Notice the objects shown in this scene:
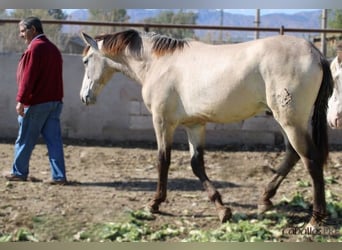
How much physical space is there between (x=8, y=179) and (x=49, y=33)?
19.2ft

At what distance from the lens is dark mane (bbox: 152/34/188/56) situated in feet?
17.5

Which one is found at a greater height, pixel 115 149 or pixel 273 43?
pixel 273 43

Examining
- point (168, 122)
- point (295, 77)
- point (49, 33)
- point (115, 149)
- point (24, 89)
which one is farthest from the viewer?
point (49, 33)

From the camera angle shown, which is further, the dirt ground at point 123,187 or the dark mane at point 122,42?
the dark mane at point 122,42

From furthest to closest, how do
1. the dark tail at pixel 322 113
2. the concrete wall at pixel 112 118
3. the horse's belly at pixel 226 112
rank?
the concrete wall at pixel 112 118, the horse's belly at pixel 226 112, the dark tail at pixel 322 113

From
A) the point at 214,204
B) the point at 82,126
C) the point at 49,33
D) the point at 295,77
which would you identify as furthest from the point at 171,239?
the point at 49,33

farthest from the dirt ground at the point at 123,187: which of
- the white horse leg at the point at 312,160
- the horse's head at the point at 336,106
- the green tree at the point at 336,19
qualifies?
the green tree at the point at 336,19

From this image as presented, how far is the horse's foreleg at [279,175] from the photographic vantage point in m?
5.25

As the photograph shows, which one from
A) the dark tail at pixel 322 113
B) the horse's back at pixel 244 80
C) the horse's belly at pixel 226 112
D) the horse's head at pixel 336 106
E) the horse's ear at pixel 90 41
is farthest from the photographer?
the horse's ear at pixel 90 41

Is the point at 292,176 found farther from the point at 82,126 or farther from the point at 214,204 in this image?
the point at 82,126

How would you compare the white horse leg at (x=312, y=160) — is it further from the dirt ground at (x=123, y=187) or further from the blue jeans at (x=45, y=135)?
the blue jeans at (x=45, y=135)

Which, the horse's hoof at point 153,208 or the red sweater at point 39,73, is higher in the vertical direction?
the red sweater at point 39,73

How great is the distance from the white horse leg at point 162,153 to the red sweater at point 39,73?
157 centimetres

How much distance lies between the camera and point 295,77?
4430 millimetres
